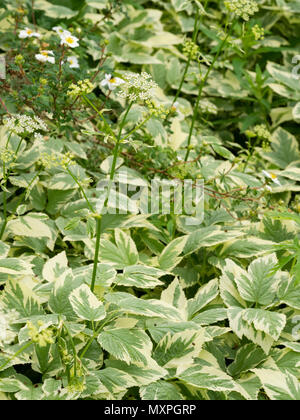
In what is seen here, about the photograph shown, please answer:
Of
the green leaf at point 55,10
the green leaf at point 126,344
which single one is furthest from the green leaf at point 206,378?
the green leaf at point 55,10

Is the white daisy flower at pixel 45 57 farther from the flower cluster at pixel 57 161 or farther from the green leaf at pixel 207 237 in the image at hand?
the green leaf at pixel 207 237

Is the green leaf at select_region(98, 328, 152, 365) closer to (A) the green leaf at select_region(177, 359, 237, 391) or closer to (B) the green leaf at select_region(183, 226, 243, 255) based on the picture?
(A) the green leaf at select_region(177, 359, 237, 391)

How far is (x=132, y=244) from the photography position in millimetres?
1626

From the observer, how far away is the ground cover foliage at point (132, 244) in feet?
4.10

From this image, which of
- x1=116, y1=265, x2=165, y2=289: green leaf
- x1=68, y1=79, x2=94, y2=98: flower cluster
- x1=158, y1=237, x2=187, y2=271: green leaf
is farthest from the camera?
x1=158, y1=237, x2=187, y2=271: green leaf

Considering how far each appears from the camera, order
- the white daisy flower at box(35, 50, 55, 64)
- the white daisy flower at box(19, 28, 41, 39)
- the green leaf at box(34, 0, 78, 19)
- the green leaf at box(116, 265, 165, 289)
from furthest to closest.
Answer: the green leaf at box(34, 0, 78, 19) < the white daisy flower at box(19, 28, 41, 39) < the white daisy flower at box(35, 50, 55, 64) < the green leaf at box(116, 265, 165, 289)

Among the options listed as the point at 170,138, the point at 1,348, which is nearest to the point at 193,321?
the point at 1,348

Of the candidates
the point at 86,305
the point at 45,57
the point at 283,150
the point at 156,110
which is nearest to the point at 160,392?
the point at 86,305

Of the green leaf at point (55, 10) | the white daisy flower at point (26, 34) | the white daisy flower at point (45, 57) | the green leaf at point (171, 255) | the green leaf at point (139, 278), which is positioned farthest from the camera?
the green leaf at point (55, 10)

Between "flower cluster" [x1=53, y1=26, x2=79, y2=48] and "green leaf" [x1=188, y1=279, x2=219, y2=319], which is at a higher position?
"flower cluster" [x1=53, y1=26, x2=79, y2=48]

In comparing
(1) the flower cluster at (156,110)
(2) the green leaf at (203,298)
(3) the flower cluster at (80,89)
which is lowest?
(2) the green leaf at (203,298)

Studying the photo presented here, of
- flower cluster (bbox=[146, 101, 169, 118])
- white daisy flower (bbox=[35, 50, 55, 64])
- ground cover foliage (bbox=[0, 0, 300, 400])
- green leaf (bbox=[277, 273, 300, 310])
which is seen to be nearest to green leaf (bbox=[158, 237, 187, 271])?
ground cover foliage (bbox=[0, 0, 300, 400])

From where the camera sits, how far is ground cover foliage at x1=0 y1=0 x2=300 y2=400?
4.10ft

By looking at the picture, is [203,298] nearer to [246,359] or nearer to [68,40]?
[246,359]
